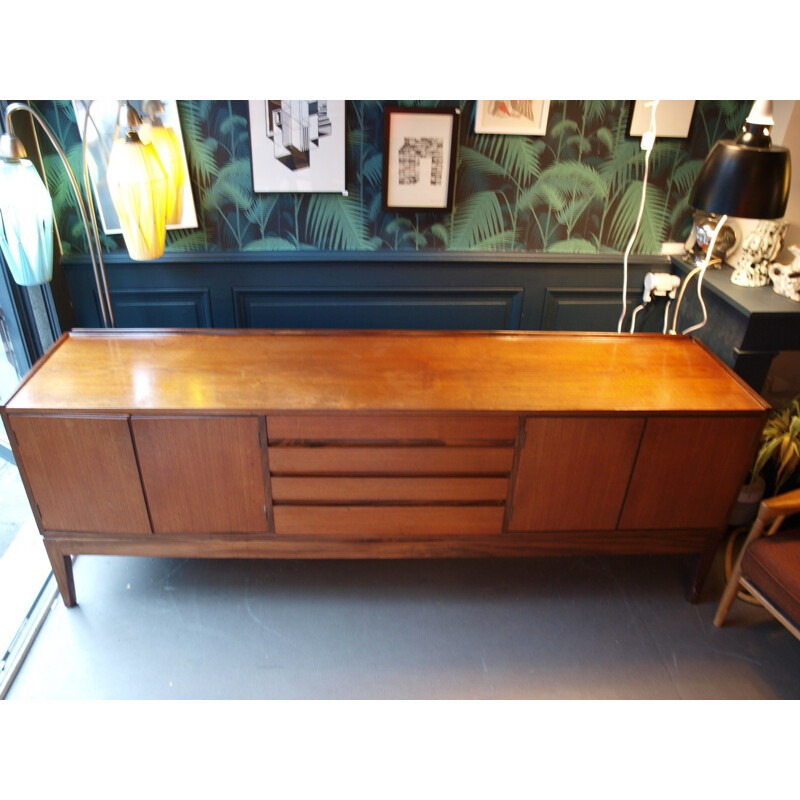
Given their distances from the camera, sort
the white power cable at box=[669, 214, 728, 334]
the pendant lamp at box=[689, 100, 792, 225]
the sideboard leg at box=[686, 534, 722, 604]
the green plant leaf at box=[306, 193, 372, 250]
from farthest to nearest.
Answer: the green plant leaf at box=[306, 193, 372, 250], the white power cable at box=[669, 214, 728, 334], the sideboard leg at box=[686, 534, 722, 604], the pendant lamp at box=[689, 100, 792, 225]

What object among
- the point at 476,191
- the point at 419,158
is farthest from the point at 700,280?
the point at 419,158

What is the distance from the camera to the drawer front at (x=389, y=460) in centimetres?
193

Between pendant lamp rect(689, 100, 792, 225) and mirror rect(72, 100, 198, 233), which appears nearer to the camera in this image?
pendant lamp rect(689, 100, 792, 225)

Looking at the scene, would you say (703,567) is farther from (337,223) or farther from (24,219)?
(24,219)

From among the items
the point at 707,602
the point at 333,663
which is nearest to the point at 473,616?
the point at 333,663

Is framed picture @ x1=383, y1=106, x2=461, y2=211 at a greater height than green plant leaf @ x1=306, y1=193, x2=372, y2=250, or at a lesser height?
greater

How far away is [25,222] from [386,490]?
1399 millimetres

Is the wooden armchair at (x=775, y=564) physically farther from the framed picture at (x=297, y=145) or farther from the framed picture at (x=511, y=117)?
the framed picture at (x=297, y=145)

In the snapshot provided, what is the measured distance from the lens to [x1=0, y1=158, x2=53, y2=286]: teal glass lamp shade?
1.92m

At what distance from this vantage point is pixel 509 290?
2.79 metres

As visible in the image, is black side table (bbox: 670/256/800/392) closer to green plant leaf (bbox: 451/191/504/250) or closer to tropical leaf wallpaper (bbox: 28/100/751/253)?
tropical leaf wallpaper (bbox: 28/100/751/253)

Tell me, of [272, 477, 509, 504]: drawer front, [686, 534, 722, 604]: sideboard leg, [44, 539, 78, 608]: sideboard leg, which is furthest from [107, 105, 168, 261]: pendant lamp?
[686, 534, 722, 604]: sideboard leg

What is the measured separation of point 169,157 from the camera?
206 cm

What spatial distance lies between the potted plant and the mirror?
7.48 ft
